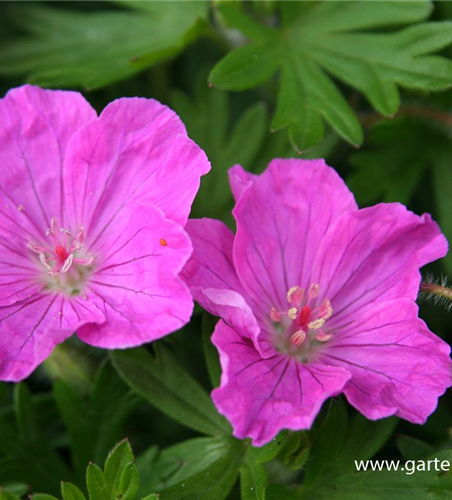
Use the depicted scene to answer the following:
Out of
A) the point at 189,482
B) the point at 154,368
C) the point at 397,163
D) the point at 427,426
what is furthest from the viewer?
the point at 397,163

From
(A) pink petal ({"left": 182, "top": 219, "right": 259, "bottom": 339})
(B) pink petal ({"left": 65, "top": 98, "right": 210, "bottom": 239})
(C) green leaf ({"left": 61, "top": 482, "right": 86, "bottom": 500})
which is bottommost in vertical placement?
(C) green leaf ({"left": 61, "top": 482, "right": 86, "bottom": 500})

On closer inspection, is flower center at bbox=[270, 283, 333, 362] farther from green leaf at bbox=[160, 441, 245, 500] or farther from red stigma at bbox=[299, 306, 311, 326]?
green leaf at bbox=[160, 441, 245, 500]

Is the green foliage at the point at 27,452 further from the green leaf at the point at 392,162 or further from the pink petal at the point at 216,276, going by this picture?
the green leaf at the point at 392,162

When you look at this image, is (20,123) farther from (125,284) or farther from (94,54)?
(94,54)

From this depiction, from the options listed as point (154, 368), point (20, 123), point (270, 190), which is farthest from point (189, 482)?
point (20, 123)

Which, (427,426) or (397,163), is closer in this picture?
(427,426)

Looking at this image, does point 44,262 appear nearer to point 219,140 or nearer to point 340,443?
point 219,140

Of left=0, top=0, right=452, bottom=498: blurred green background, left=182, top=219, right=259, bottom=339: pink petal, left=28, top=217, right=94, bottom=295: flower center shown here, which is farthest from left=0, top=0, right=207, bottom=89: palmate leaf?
left=182, top=219, right=259, bottom=339: pink petal
